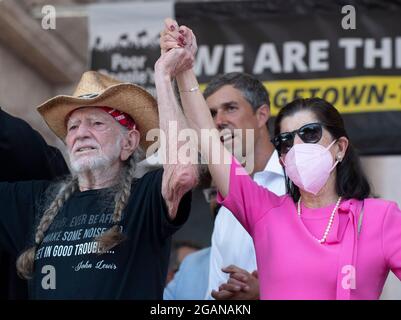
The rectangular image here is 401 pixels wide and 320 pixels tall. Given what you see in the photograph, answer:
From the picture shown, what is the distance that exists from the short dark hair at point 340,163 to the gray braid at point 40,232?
2.93 feet

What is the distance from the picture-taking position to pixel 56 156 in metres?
4.76

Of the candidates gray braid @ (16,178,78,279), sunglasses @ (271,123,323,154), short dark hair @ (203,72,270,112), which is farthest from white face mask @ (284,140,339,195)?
short dark hair @ (203,72,270,112)

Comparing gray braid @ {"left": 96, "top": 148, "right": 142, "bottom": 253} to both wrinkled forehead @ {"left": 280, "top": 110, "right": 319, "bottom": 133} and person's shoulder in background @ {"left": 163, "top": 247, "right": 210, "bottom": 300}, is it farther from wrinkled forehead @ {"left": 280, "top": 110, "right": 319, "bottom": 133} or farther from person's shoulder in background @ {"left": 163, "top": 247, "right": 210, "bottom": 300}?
person's shoulder in background @ {"left": 163, "top": 247, "right": 210, "bottom": 300}

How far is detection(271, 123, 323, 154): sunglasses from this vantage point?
3895 millimetres

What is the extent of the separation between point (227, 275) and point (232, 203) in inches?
35.6

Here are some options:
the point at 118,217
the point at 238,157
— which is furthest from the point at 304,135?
the point at 238,157

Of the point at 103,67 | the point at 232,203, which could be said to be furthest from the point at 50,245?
the point at 103,67

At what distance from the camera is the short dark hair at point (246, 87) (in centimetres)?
510

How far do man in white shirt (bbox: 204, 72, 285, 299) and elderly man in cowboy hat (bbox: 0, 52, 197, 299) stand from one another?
1.33ft

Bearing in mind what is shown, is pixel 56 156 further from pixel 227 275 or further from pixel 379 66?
pixel 379 66

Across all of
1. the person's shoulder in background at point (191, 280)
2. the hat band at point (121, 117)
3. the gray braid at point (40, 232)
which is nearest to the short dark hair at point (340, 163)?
the hat band at point (121, 117)

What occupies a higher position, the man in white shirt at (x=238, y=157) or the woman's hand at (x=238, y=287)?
the man in white shirt at (x=238, y=157)

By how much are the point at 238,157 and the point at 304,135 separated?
1019 mm

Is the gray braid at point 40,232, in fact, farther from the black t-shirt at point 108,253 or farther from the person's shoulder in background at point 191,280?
the person's shoulder in background at point 191,280
